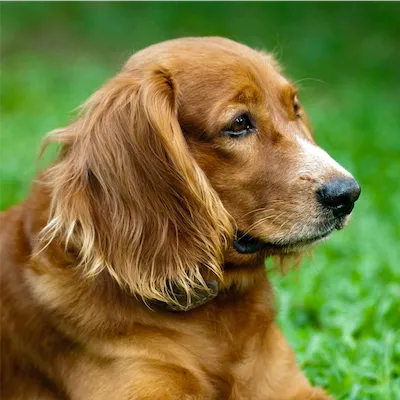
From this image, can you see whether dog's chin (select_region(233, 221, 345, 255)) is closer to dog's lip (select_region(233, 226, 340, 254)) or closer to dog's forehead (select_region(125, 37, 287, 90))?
dog's lip (select_region(233, 226, 340, 254))

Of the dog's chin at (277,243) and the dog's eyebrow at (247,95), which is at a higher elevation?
the dog's eyebrow at (247,95)

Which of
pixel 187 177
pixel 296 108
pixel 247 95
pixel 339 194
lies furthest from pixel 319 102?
pixel 187 177

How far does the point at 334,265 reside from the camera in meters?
6.27

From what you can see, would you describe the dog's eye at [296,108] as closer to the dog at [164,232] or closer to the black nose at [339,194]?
the dog at [164,232]

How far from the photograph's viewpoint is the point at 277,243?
371 cm

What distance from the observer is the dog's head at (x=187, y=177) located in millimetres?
3527

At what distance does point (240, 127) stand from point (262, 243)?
503 millimetres

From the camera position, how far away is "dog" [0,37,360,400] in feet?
11.6

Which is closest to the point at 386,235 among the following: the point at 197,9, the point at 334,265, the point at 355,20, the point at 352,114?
the point at 334,265

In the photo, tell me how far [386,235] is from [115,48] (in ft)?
32.9

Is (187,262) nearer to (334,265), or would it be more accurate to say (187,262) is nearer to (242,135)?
(242,135)

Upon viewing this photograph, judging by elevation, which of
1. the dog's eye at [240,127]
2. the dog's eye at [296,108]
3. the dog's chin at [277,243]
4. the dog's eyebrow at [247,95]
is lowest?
Result: the dog's chin at [277,243]

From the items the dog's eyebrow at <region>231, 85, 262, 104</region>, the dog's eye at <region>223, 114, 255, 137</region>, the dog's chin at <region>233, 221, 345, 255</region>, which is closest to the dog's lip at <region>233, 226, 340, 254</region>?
the dog's chin at <region>233, 221, 345, 255</region>

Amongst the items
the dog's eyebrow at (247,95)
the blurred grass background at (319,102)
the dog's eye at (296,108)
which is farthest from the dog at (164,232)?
the blurred grass background at (319,102)
